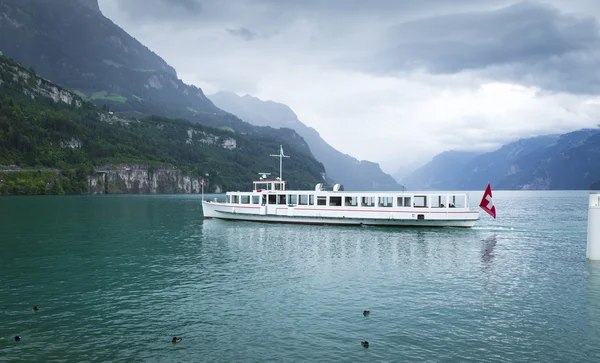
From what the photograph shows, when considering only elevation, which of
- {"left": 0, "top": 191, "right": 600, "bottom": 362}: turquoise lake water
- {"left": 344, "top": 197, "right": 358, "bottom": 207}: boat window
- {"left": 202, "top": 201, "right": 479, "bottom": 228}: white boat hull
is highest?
{"left": 344, "top": 197, "right": 358, "bottom": 207}: boat window

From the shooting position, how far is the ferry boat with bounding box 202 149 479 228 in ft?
236

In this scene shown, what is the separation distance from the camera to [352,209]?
7481cm

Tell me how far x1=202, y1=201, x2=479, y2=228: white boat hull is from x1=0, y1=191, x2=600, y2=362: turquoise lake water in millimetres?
18400

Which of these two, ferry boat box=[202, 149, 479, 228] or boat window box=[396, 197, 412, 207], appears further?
boat window box=[396, 197, 412, 207]

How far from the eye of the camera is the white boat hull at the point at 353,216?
235ft

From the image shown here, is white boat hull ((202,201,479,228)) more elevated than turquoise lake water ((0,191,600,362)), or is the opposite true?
white boat hull ((202,201,479,228))

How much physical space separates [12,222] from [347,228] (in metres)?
61.2

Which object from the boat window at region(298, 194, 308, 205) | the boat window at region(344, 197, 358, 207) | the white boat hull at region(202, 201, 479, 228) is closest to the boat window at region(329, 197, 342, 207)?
the boat window at region(344, 197, 358, 207)

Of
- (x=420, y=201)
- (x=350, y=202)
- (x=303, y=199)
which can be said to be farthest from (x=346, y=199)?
(x=420, y=201)

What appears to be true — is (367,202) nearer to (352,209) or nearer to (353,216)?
(352,209)

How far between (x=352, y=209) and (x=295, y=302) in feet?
161

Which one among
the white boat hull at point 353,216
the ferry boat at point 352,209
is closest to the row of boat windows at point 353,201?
the ferry boat at point 352,209

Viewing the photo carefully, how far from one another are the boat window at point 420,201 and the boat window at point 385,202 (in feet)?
14.1

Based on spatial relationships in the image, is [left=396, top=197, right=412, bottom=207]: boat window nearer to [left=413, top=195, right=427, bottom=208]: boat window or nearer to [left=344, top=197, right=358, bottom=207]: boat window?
[left=413, top=195, right=427, bottom=208]: boat window
